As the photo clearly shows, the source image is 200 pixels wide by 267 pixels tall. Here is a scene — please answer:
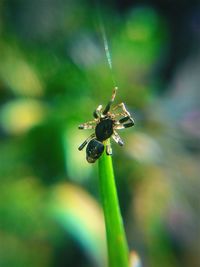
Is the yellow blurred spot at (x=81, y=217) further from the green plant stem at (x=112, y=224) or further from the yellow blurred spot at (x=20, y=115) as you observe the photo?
the green plant stem at (x=112, y=224)

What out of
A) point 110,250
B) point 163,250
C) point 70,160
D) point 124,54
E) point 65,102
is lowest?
point 110,250

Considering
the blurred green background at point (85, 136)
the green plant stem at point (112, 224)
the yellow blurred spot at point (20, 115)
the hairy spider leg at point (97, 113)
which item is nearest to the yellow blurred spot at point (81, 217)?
the blurred green background at point (85, 136)

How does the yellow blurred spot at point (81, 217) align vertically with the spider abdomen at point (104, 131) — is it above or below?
above

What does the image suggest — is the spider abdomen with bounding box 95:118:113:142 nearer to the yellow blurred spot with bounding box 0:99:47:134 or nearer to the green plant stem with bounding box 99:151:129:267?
the green plant stem with bounding box 99:151:129:267

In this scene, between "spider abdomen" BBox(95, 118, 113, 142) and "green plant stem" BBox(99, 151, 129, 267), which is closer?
"green plant stem" BBox(99, 151, 129, 267)

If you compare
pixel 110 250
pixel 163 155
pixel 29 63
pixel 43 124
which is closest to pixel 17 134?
pixel 43 124

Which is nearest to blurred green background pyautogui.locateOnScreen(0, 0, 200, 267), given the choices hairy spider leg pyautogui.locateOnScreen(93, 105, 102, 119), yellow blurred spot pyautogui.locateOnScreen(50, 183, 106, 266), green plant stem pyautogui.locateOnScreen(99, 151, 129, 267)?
yellow blurred spot pyautogui.locateOnScreen(50, 183, 106, 266)

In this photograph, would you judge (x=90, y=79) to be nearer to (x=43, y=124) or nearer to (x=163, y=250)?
(x=43, y=124)
